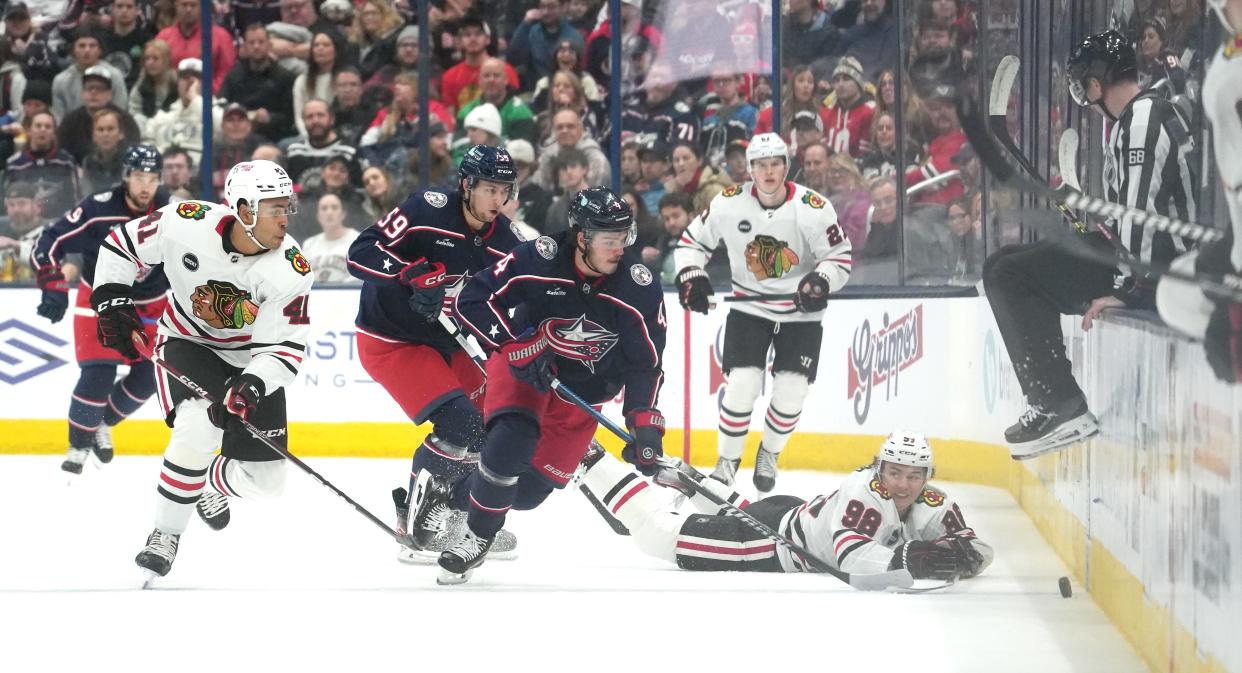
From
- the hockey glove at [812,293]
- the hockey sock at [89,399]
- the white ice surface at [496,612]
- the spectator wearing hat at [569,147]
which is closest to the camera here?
the white ice surface at [496,612]

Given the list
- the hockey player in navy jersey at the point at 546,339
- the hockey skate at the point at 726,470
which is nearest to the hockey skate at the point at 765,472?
the hockey skate at the point at 726,470

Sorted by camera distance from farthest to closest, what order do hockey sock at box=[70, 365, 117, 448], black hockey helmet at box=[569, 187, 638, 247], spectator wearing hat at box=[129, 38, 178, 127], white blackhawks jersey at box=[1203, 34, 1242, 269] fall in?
spectator wearing hat at box=[129, 38, 178, 127], hockey sock at box=[70, 365, 117, 448], black hockey helmet at box=[569, 187, 638, 247], white blackhawks jersey at box=[1203, 34, 1242, 269]

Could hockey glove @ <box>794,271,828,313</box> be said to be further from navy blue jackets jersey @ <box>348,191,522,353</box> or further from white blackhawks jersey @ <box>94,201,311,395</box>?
white blackhawks jersey @ <box>94,201,311,395</box>

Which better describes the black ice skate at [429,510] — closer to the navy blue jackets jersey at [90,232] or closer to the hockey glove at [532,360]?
the hockey glove at [532,360]

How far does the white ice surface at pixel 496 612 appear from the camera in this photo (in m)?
3.51

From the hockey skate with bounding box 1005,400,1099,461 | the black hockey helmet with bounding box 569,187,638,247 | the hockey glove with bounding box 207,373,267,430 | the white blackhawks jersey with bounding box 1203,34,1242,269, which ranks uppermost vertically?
the white blackhawks jersey with bounding box 1203,34,1242,269

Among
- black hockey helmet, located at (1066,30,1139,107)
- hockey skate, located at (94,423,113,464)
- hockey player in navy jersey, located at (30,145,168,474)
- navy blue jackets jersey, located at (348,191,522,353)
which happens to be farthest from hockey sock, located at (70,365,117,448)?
black hockey helmet, located at (1066,30,1139,107)

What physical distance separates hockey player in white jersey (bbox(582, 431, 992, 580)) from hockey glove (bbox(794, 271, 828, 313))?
1382 mm

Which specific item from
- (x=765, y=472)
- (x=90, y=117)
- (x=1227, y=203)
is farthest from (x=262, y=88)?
(x=1227, y=203)

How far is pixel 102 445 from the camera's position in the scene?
7.04 meters

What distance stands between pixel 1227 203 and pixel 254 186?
255 cm

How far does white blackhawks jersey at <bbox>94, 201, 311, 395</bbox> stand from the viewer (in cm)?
436

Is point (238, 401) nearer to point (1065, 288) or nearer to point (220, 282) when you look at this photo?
point (220, 282)

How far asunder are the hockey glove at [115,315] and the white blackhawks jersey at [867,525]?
2.03m
